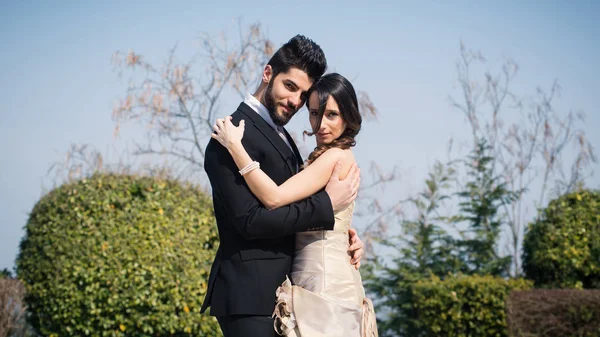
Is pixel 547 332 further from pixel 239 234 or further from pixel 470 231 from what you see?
pixel 239 234

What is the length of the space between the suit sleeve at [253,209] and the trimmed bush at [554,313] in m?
5.38

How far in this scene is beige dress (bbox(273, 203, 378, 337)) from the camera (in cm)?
302

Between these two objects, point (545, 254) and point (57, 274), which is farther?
point (545, 254)

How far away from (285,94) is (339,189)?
0.57 meters

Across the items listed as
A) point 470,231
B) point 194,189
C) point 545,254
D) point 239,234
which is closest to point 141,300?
point 194,189

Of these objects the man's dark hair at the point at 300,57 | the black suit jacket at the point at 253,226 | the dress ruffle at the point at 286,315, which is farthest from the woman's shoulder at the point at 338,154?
the dress ruffle at the point at 286,315

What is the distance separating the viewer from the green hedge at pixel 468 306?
850 cm

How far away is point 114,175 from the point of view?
8305 millimetres

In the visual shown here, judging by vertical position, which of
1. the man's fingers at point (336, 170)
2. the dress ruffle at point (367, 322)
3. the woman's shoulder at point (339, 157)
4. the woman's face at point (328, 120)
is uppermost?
the woman's face at point (328, 120)

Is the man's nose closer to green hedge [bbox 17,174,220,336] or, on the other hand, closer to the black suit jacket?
the black suit jacket

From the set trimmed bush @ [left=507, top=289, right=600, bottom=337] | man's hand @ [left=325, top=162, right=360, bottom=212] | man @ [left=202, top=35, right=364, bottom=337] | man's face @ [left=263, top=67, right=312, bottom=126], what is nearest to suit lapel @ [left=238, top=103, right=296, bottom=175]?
man @ [left=202, top=35, right=364, bottom=337]

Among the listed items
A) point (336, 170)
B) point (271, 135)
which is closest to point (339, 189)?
point (336, 170)

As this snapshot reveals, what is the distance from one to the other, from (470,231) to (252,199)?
28.0 ft

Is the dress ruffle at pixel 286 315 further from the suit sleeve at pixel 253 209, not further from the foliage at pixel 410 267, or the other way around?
the foliage at pixel 410 267
